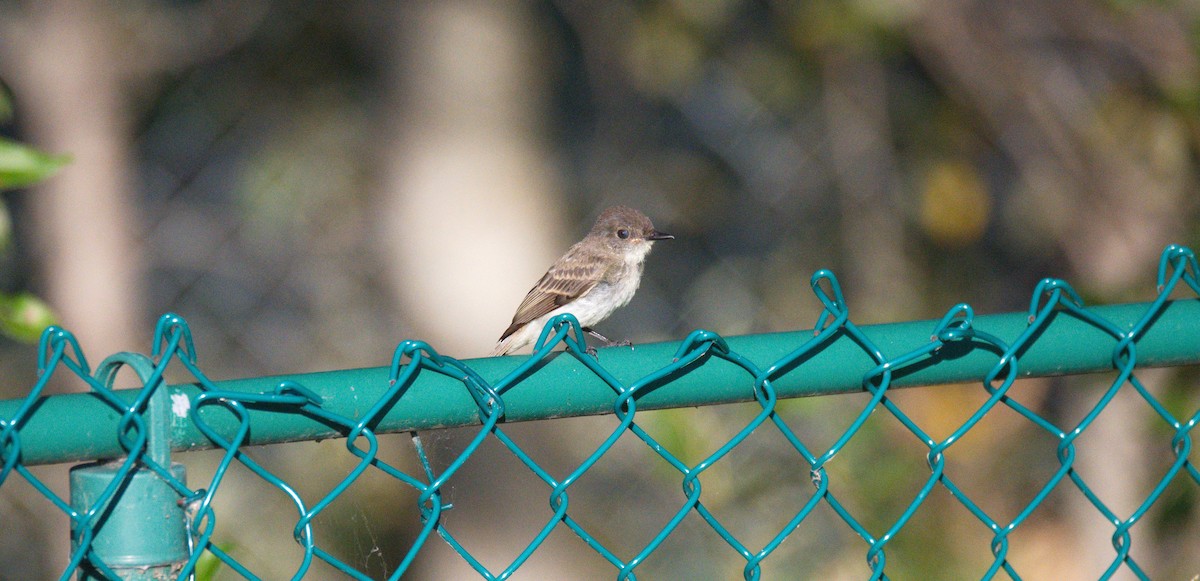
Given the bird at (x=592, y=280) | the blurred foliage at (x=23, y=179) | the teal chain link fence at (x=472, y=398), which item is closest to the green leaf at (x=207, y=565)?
the teal chain link fence at (x=472, y=398)

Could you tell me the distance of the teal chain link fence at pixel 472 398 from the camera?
1294 mm

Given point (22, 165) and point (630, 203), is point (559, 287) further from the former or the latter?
point (22, 165)

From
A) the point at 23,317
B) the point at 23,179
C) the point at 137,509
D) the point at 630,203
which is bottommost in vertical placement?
the point at 137,509

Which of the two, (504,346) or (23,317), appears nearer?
(23,317)

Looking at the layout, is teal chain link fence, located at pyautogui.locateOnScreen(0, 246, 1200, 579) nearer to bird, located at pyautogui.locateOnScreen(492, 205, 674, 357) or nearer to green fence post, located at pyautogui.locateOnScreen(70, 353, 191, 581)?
green fence post, located at pyautogui.locateOnScreen(70, 353, 191, 581)

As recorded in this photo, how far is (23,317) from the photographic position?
198 centimetres

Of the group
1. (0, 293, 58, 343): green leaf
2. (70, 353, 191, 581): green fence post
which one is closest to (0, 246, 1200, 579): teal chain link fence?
(70, 353, 191, 581): green fence post

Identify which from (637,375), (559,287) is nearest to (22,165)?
(637,375)

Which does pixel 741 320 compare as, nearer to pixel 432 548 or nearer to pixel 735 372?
pixel 432 548

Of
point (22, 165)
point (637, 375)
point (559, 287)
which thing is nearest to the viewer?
point (637, 375)

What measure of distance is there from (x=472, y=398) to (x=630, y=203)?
4.03 m

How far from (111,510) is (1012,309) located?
5347 mm

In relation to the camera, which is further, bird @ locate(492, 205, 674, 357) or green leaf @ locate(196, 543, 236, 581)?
bird @ locate(492, 205, 674, 357)

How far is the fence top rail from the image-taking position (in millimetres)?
1316
